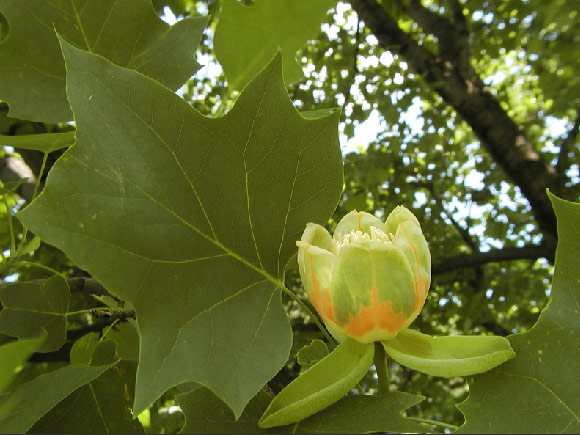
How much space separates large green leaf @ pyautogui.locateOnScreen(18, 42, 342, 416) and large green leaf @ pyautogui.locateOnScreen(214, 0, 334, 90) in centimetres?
41

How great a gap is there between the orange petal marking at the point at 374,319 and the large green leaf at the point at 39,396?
11.7 inches

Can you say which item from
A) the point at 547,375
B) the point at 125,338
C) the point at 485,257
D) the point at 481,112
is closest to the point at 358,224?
the point at 547,375

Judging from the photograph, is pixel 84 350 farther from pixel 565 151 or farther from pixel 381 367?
pixel 565 151

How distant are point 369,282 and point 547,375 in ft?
0.74

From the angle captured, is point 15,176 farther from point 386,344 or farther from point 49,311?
point 386,344

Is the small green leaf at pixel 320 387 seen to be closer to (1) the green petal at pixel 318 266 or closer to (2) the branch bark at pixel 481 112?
(1) the green petal at pixel 318 266

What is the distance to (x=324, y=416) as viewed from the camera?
57 centimetres

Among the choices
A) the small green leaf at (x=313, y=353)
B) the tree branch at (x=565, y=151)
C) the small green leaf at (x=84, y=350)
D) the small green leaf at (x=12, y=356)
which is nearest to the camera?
the small green leaf at (x=12, y=356)

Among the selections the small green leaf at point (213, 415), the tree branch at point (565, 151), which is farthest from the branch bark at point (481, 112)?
the small green leaf at point (213, 415)

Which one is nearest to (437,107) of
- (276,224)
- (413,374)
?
(413,374)

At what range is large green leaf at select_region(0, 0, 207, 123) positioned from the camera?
0.88m

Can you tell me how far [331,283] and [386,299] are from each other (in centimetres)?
6

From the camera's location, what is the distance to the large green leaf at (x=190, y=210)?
22.1 inches

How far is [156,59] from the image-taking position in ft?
3.10
